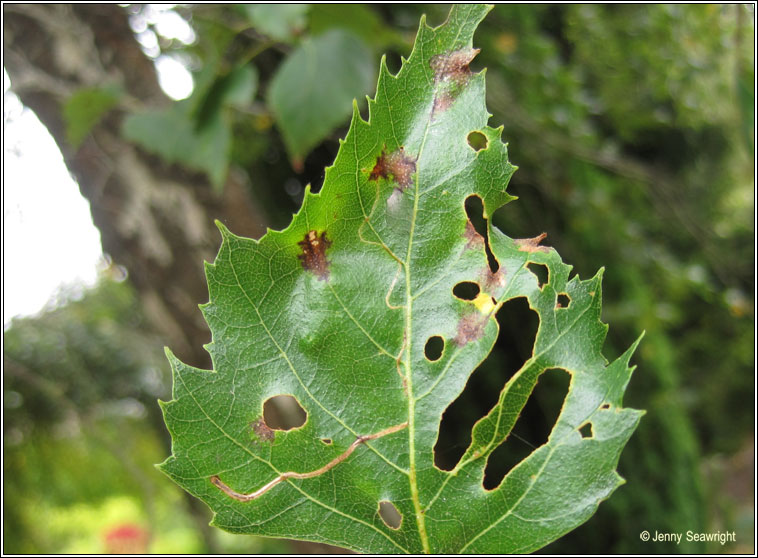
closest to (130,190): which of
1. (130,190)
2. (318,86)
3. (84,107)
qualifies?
(130,190)

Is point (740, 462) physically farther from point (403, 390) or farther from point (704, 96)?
point (403, 390)

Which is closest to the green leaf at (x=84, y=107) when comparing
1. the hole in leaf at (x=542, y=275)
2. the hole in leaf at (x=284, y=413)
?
the hole in leaf at (x=284, y=413)

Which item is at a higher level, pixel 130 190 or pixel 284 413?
pixel 130 190

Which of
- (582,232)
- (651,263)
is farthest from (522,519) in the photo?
(651,263)

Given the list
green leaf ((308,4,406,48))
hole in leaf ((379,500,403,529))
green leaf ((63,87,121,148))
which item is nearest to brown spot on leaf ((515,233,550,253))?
hole in leaf ((379,500,403,529))

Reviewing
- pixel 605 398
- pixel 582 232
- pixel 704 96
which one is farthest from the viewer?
pixel 704 96

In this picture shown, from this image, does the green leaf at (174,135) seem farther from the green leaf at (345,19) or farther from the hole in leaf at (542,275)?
the hole in leaf at (542,275)

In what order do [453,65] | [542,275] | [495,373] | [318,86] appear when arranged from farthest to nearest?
[495,373] → [318,86] → [542,275] → [453,65]

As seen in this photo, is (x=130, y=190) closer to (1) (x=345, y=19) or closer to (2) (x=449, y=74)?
(1) (x=345, y=19)
